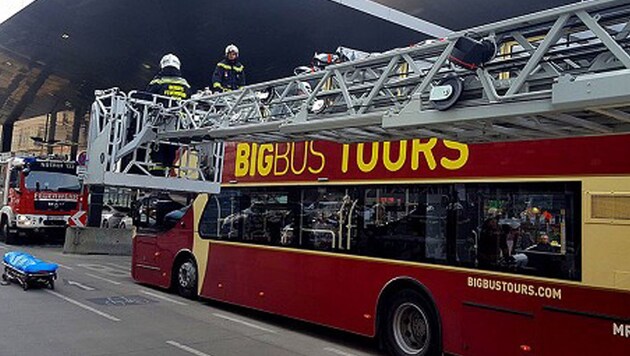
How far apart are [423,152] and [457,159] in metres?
0.49

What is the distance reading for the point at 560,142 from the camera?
571 cm

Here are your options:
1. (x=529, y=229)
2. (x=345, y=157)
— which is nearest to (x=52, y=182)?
(x=345, y=157)

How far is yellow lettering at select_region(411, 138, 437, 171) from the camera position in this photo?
22.3 feet

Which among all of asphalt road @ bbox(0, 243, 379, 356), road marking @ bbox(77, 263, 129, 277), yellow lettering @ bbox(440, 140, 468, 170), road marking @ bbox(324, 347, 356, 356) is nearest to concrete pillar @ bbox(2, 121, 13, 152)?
road marking @ bbox(77, 263, 129, 277)

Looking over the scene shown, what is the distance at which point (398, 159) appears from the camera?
717 cm

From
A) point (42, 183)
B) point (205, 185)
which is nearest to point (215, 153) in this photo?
point (205, 185)

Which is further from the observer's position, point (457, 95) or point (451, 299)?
point (451, 299)

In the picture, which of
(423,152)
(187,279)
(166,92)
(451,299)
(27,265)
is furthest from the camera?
(187,279)

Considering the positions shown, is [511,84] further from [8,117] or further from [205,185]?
[8,117]

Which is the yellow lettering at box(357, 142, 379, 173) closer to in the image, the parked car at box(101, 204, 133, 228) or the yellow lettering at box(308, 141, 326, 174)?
the yellow lettering at box(308, 141, 326, 174)

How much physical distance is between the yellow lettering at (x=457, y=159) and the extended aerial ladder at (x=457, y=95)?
4.44 feet

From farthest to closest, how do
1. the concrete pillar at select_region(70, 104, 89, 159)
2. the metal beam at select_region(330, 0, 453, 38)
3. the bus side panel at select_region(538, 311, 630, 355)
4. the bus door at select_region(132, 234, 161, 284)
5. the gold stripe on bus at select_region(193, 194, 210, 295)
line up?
the concrete pillar at select_region(70, 104, 89, 159) < the metal beam at select_region(330, 0, 453, 38) < the bus door at select_region(132, 234, 161, 284) < the gold stripe on bus at select_region(193, 194, 210, 295) < the bus side panel at select_region(538, 311, 630, 355)

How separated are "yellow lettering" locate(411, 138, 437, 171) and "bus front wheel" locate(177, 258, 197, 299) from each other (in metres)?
5.00

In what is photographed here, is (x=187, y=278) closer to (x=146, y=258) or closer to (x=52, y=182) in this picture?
(x=146, y=258)
